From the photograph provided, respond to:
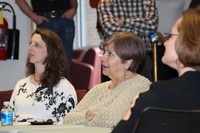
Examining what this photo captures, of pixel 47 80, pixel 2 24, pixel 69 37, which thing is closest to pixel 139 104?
pixel 47 80

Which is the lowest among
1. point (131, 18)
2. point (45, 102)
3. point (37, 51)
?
point (45, 102)

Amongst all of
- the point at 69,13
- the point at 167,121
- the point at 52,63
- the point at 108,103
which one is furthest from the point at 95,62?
the point at 167,121

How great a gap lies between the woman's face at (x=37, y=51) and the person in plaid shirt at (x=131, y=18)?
735 mm

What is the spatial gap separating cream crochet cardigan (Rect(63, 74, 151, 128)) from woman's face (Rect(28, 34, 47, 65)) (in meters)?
0.72

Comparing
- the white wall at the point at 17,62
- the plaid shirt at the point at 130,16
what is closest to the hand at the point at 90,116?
the plaid shirt at the point at 130,16

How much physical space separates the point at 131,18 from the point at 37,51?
1075mm

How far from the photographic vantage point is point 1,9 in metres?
4.89

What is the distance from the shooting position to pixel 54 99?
133 inches

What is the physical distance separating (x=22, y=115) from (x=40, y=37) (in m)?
0.73

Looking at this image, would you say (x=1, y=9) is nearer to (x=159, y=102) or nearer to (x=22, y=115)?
(x=22, y=115)

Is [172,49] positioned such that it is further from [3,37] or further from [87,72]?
[87,72]

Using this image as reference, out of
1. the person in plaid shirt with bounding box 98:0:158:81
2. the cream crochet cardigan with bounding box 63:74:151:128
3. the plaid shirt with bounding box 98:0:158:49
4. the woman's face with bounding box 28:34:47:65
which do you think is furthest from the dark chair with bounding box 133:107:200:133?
the plaid shirt with bounding box 98:0:158:49

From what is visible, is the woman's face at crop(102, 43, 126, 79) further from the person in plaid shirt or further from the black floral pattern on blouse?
the person in plaid shirt

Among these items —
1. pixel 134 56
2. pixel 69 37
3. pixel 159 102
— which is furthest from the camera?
pixel 69 37
